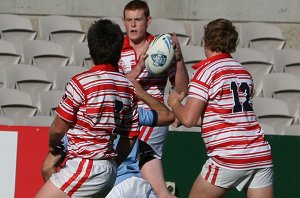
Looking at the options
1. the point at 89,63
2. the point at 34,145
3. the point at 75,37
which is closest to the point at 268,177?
the point at 34,145

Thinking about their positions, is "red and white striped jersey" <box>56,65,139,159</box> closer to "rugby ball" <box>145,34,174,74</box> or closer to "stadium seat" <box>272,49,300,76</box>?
"rugby ball" <box>145,34,174,74</box>

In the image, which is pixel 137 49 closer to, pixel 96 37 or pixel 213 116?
pixel 213 116

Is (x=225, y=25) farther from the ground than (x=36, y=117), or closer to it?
farther from the ground

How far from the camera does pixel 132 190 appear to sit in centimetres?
566

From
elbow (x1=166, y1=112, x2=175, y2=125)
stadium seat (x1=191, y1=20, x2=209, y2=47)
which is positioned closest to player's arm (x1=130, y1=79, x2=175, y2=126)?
elbow (x1=166, y1=112, x2=175, y2=125)

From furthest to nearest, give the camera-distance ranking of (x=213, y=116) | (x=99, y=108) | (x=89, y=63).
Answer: (x=89, y=63) < (x=213, y=116) < (x=99, y=108)

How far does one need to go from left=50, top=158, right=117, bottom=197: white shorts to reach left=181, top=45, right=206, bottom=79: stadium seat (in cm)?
432

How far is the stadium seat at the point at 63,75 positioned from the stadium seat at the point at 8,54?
2.49 feet

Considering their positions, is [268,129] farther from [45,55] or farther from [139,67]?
[45,55]

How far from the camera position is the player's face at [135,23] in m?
6.94

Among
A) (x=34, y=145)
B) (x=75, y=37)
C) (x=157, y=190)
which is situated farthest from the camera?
(x=75, y=37)

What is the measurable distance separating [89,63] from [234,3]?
7.21ft

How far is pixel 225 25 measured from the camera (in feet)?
20.2

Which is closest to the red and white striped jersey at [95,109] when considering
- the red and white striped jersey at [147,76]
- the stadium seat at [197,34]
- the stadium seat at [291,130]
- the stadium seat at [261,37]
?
the red and white striped jersey at [147,76]
